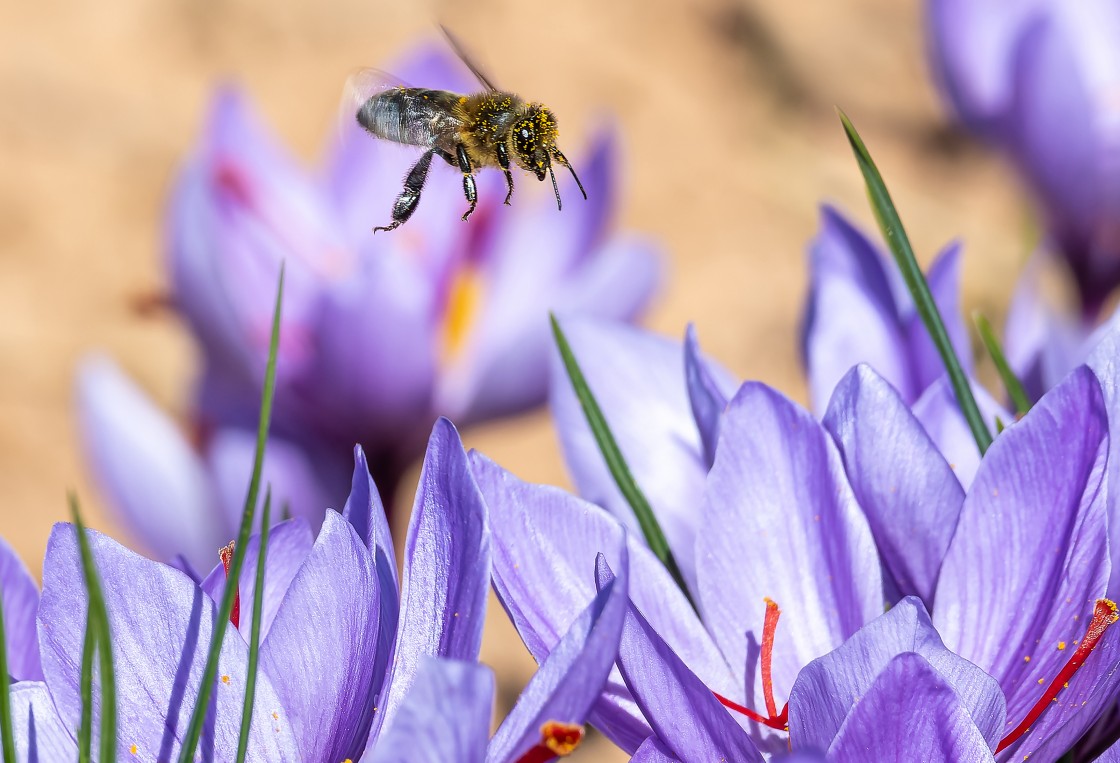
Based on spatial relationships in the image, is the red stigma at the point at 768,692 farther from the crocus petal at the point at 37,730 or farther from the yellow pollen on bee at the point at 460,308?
the yellow pollen on bee at the point at 460,308

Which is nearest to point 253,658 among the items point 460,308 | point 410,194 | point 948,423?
point 948,423

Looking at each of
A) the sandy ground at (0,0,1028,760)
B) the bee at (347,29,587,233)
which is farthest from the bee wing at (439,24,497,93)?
the sandy ground at (0,0,1028,760)

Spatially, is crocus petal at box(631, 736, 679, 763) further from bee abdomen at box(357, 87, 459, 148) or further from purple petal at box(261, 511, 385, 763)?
bee abdomen at box(357, 87, 459, 148)

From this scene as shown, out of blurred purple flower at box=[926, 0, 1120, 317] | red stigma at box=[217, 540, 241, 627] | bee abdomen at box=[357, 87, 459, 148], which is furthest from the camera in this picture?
blurred purple flower at box=[926, 0, 1120, 317]


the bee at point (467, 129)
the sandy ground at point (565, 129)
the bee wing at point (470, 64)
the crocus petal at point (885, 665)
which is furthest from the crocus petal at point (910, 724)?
the sandy ground at point (565, 129)

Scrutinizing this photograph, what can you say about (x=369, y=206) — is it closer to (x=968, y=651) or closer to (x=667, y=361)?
(x=667, y=361)

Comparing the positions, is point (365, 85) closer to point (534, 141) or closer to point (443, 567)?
point (534, 141)
